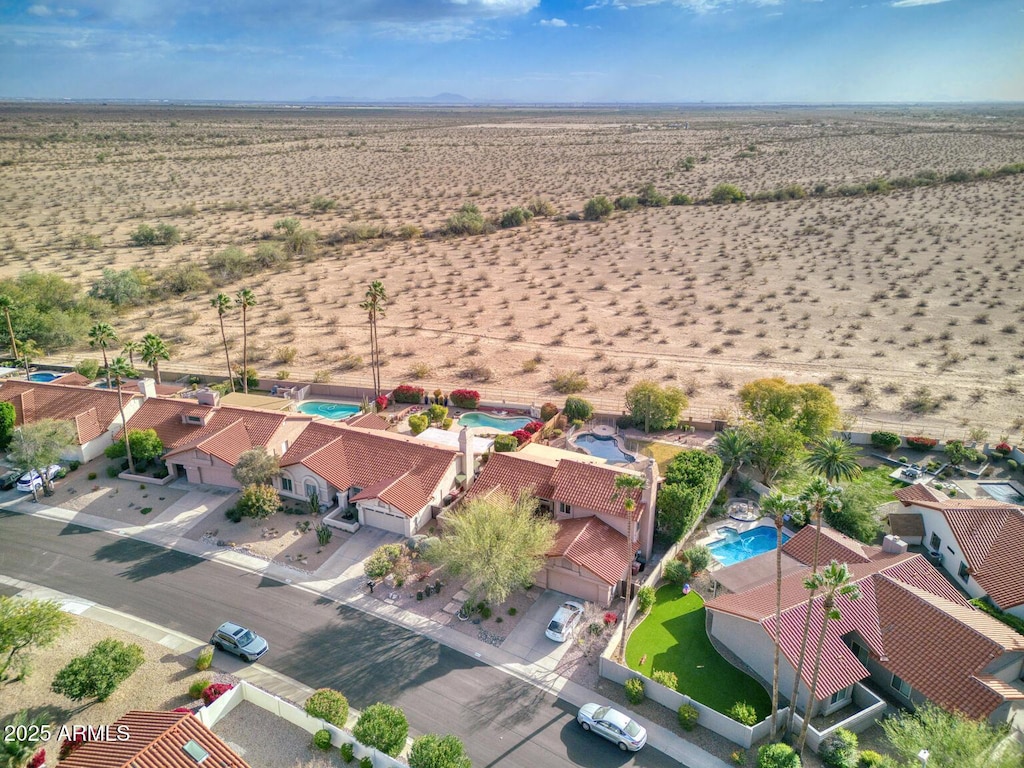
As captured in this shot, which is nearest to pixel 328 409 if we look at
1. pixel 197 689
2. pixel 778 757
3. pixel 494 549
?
pixel 494 549

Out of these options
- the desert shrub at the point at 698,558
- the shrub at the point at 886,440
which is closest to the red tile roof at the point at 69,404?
the desert shrub at the point at 698,558

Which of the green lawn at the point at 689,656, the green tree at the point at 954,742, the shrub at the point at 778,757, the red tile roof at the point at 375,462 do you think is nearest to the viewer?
the green tree at the point at 954,742

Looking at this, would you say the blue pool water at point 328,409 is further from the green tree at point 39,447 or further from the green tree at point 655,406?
the green tree at point 655,406

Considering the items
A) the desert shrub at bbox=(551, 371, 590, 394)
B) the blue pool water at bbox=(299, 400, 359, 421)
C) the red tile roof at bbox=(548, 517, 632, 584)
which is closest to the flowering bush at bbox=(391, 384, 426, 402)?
the blue pool water at bbox=(299, 400, 359, 421)

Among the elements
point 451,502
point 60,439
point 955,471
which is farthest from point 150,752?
point 955,471

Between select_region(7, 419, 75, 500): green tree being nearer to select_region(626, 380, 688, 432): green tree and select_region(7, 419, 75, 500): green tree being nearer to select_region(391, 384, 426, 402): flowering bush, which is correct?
select_region(391, 384, 426, 402): flowering bush

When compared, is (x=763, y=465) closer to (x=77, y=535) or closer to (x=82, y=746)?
(x=82, y=746)

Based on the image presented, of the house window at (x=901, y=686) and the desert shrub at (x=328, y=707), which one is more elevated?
the desert shrub at (x=328, y=707)
